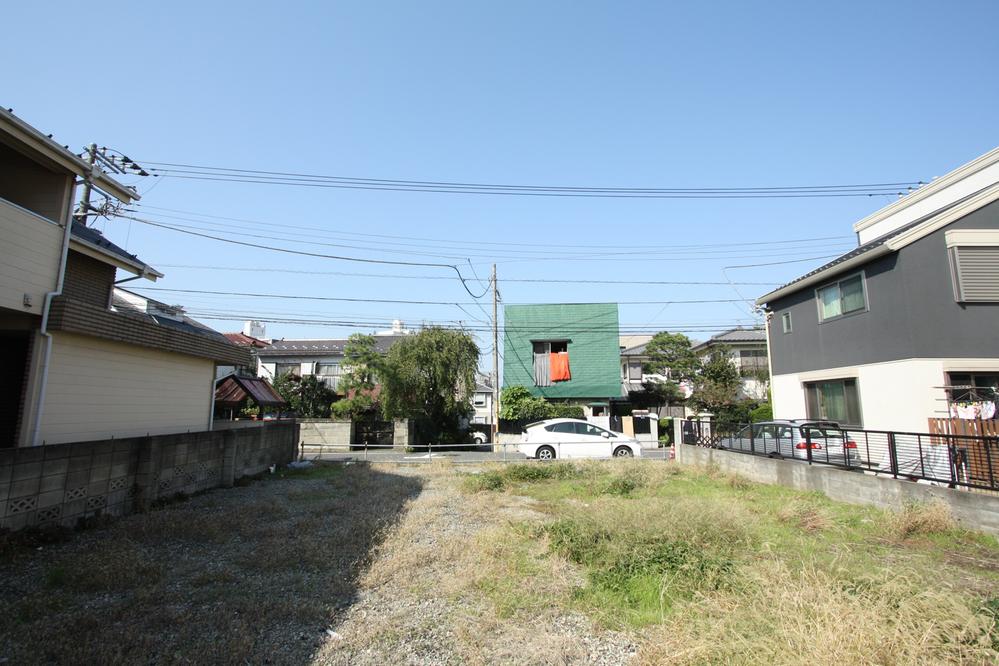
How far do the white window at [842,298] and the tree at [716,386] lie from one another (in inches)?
443

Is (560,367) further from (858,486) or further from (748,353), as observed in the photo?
(858,486)

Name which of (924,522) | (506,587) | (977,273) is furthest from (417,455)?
(977,273)

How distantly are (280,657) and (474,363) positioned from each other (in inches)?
801

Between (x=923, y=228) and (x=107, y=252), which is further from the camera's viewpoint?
(x=923, y=228)

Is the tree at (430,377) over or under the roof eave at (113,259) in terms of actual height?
under

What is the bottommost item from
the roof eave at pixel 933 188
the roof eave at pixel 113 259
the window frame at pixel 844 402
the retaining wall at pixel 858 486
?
the retaining wall at pixel 858 486

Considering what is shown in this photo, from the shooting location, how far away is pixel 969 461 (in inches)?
283

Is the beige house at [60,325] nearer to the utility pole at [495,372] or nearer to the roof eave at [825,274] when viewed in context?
the utility pole at [495,372]

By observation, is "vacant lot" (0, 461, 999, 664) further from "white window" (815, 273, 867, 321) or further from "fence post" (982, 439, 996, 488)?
"white window" (815, 273, 867, 321)

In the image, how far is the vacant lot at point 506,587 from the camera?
10.7 feet

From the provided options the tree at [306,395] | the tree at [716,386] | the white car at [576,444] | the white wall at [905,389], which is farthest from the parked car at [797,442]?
the tree at [306,395]

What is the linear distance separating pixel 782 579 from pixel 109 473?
27.3 ft

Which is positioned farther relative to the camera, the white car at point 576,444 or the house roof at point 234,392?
the house roof at point 234,392

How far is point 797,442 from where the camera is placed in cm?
1125
